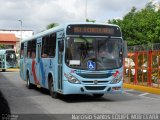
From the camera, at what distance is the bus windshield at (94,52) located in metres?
14.3

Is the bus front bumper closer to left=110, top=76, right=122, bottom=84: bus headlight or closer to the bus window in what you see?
left=110, top=76, right=122, bottom=84: bus headlight

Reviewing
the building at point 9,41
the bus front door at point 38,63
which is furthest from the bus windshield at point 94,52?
the building at point 9,41

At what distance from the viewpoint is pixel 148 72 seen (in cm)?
2225

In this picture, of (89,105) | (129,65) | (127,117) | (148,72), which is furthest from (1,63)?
(127,117)

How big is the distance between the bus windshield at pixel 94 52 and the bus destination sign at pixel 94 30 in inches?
7.3

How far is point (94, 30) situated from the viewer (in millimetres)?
14773

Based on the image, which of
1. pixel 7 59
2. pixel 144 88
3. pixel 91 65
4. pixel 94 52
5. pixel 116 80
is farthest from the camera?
pixel 7 59

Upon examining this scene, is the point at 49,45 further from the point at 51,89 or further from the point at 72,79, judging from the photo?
the point at 72,79

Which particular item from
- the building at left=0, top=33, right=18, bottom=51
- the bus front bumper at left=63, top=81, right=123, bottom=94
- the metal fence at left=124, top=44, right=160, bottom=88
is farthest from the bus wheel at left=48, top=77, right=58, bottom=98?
the building at left=0, top=33, right=18, bottom=51

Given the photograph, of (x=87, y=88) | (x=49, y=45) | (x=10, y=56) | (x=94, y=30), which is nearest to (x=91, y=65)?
(x=87, y=88)

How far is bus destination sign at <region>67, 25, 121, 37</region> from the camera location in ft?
47.8

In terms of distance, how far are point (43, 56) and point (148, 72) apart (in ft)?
21.7

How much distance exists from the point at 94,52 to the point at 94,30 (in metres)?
0.82

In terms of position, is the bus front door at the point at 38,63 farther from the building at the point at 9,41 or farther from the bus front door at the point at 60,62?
the building at the point at 9,41
